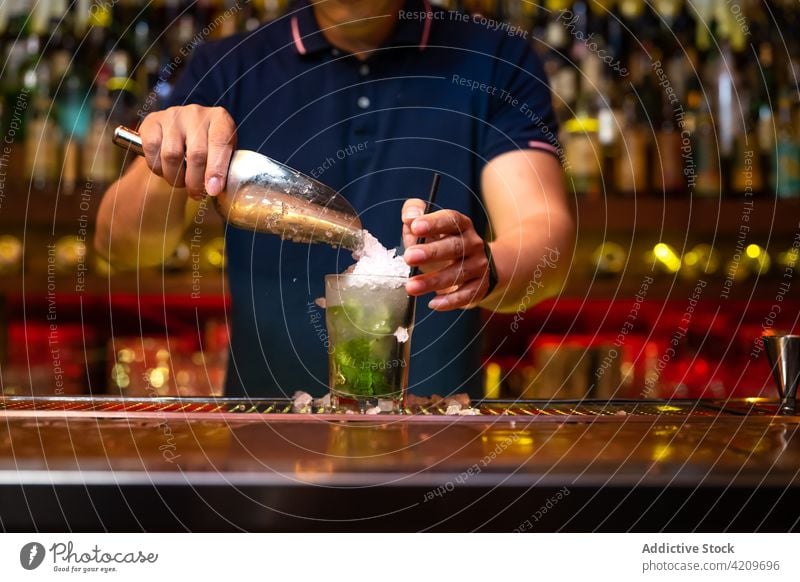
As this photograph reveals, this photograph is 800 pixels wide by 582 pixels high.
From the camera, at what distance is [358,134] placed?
55.0 inches

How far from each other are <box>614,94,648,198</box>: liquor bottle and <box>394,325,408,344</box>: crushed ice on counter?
1.33 meters

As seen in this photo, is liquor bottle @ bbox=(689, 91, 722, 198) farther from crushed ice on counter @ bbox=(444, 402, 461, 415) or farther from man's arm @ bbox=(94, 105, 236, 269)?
crushed ice on counter @ bbox=(444, 402, 461, 415)

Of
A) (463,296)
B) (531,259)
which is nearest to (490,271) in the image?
(463,296)

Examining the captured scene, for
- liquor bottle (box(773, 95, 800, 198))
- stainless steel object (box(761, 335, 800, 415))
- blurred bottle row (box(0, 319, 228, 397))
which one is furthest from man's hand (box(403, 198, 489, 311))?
liquor bottle (box(773, 95, 800, 198))

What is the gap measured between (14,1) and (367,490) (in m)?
2.18

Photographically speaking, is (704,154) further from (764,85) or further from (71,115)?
(71,115)

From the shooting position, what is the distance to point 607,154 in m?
2.11

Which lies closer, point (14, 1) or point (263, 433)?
point (263, 433)

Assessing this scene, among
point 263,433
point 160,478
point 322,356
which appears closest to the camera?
point 160,478

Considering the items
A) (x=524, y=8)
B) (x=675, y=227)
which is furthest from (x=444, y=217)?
(x=524, y=8)

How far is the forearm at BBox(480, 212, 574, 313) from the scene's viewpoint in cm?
119

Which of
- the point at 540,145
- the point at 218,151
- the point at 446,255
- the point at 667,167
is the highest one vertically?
the point at 667,167

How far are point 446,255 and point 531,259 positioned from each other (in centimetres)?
42
